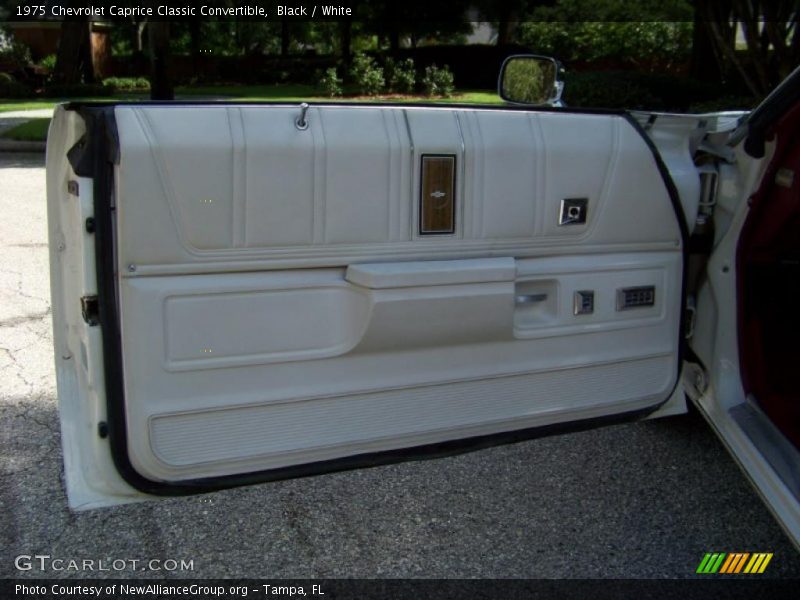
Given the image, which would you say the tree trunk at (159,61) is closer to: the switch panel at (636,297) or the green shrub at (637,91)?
the green shrub at (637,91)

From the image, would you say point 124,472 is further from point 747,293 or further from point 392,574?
point 747,293

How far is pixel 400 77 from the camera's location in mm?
21922

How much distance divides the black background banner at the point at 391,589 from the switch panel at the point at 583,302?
914mm

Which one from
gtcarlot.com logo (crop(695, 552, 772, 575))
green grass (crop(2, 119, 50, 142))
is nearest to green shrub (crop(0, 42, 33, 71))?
green grass (crop(2, 119, 50, 142))

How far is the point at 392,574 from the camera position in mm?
2781

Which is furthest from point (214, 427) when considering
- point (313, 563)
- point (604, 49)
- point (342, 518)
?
point (604, 49)

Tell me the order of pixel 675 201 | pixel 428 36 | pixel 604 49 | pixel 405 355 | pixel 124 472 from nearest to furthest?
pixel 124 472 < pixel 405 355 < pixel 675 201 < pixel 604 49 < pixel 428 36

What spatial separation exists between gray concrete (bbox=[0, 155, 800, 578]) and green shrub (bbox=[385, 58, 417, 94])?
19.1 m

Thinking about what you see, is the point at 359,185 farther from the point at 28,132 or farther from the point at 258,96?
the point at 258,96

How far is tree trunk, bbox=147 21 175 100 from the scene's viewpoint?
49.2 feet

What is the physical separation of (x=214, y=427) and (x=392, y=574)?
94cm

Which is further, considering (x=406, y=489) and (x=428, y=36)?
(x=428, y=36)

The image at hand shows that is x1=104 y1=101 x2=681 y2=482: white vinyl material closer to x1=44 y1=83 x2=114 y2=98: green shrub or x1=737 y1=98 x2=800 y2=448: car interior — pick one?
x1=737 y1=98 x2=800 y2=448: car interior

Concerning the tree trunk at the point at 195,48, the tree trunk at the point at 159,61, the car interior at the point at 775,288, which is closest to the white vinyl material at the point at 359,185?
the car interior at the point at 775,288
